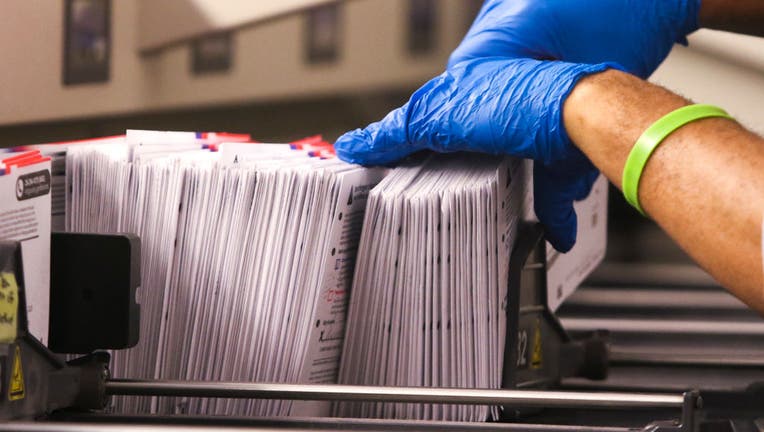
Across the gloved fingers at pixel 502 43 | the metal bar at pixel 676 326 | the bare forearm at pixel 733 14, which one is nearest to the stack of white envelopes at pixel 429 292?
the gloved fingers at pixel 502 43

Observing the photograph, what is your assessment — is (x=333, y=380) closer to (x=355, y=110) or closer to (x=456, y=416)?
(x=456, y=416)

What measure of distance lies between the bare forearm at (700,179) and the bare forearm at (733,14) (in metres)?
0.57

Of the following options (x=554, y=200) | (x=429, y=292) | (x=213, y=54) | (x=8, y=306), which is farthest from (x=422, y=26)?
(x=8, y=306)

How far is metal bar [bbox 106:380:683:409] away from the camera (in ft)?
3.67

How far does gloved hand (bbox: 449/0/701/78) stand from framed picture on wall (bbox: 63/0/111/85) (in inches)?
39.6

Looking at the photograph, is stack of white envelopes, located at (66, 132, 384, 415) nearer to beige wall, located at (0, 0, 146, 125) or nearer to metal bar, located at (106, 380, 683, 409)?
metal bar, located at (106, 380, 683, 409)

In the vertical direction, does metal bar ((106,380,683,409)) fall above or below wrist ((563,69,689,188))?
below

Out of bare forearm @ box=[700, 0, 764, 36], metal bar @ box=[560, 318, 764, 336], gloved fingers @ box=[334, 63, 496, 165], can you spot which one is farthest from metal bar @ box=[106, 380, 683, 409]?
metal bar @ box=[560, 318, 764, 336]

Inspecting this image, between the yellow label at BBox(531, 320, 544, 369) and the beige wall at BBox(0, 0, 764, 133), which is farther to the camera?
the beige wall at BBox(0, 0, 764, 133)

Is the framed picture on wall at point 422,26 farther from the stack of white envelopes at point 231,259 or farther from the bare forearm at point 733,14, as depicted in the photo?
the stack of white envelopes at point 231,259

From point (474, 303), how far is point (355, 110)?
3.59m

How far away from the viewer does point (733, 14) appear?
5.61 feet

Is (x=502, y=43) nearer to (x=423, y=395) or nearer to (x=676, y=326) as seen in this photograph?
(x=423, y=395)

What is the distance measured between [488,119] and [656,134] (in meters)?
0.27
